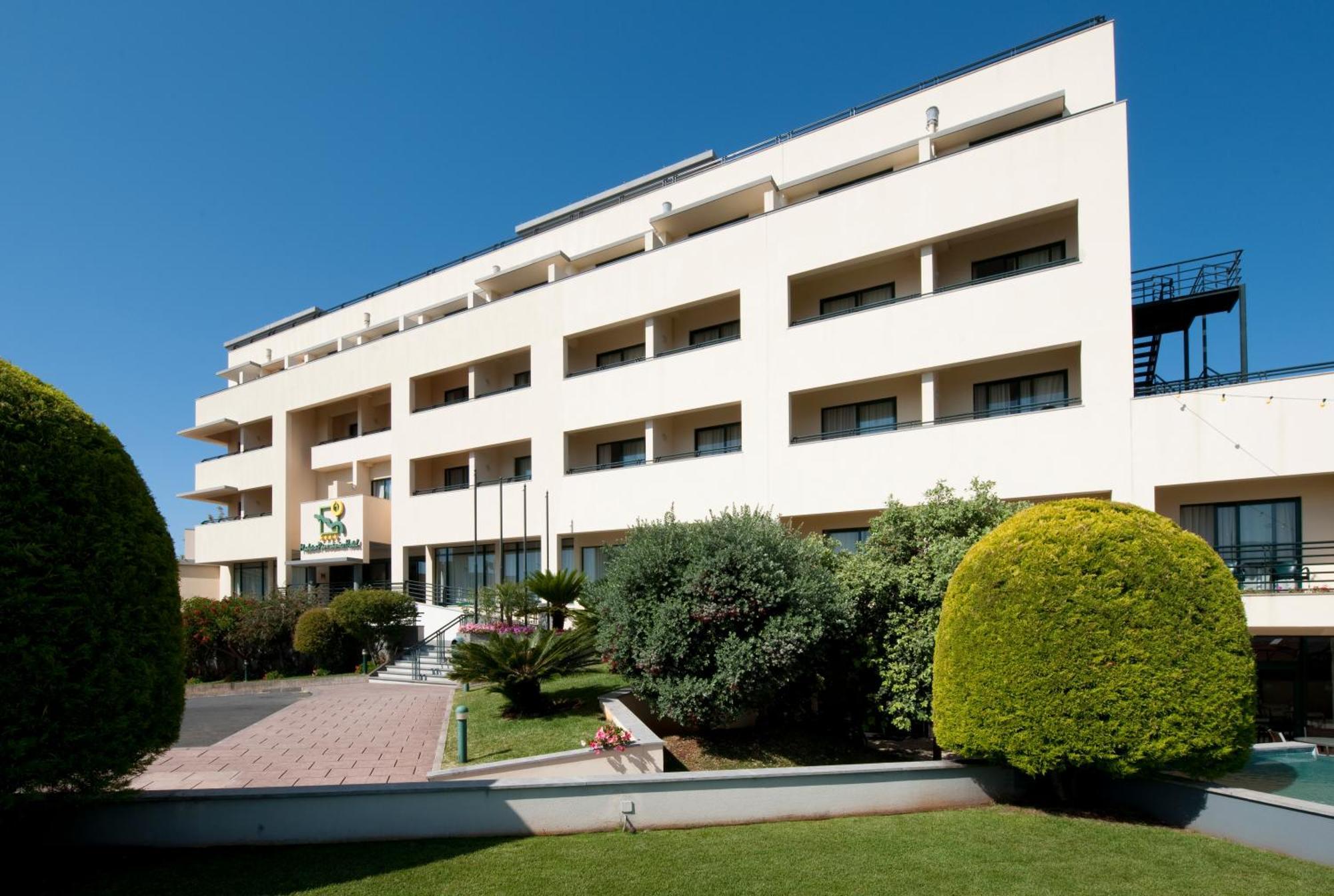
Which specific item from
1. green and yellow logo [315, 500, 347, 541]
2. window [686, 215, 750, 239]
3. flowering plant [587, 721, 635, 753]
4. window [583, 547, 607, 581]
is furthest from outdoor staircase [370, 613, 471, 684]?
window [686, 215, 750, 239]

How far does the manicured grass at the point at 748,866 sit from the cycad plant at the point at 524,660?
15.4 ft

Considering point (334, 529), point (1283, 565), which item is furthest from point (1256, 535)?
point (334, 529)

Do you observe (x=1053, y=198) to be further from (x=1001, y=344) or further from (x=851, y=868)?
(x=851, y=868)

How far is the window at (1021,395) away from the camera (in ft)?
60.5

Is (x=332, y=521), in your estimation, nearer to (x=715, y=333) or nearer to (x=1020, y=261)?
(x=715, y=333)

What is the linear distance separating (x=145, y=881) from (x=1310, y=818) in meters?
11.3

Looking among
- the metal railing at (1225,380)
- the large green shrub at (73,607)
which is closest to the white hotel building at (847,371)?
the metal railing at (1225,380)

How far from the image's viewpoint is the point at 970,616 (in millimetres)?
9789

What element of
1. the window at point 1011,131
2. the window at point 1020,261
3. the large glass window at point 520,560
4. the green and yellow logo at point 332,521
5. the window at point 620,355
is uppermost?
the window at point 1011,131

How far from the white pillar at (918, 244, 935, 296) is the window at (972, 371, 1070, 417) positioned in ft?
8.82

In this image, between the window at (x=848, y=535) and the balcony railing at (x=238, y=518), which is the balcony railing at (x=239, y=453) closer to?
the balcony railing at (x=238, y=518)

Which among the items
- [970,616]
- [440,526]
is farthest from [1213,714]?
[440,526]

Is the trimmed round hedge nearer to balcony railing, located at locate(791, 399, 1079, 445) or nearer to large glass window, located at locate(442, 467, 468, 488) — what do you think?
balcony railing, located at locate(791, 399, 1079, 445)

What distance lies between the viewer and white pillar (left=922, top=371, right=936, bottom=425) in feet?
61.9
